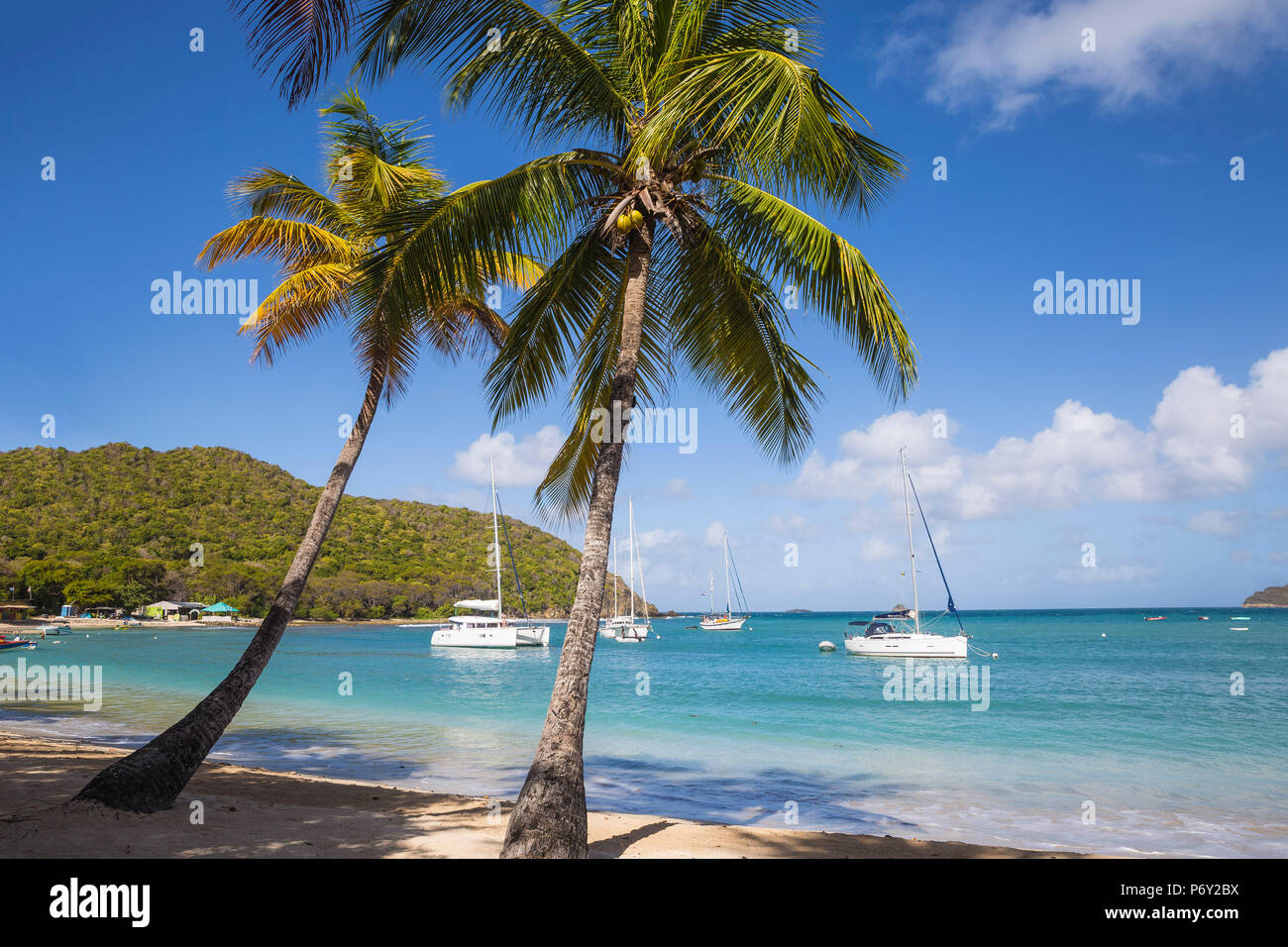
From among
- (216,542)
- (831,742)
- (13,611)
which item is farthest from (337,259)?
(216,542)

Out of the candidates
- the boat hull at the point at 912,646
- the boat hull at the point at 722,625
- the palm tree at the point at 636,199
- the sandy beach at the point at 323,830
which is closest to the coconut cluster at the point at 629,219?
the palm tree at the point at 636,199

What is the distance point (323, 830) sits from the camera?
6.94 meters

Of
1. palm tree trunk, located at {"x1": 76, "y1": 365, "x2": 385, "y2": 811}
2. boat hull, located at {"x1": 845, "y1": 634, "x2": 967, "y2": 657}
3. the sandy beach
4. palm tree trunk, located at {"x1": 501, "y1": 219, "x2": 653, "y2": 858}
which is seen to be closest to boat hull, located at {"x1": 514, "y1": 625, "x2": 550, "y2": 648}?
boat hull, located at {"x1": 845, "y1": 634, "x2": 967, "y2": 657}

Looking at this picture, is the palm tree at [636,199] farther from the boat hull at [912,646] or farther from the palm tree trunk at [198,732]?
the boat hull at [912,646]

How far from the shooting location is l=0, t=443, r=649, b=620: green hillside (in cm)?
7750

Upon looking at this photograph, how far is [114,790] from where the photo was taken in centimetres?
670

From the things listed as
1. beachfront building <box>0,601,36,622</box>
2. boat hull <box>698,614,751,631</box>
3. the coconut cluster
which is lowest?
boat hull <box>698,614,751,631</box>

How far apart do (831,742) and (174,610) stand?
82654 millimetres

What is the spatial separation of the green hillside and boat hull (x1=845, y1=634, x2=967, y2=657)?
36710 mm

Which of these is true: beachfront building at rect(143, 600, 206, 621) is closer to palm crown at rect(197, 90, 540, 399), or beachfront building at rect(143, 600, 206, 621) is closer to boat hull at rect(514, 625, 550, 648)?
boat hull at rect(514, 625, 550, 648)

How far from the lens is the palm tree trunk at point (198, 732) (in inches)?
267

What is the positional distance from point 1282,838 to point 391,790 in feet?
37.4

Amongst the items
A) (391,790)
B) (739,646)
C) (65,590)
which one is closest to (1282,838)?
(391,790)
